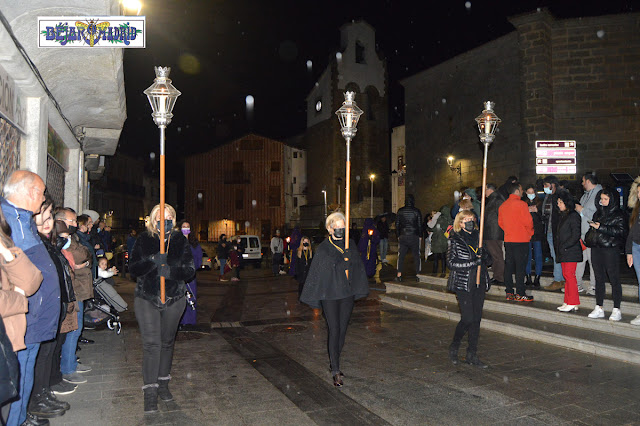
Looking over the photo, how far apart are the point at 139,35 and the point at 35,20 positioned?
143cm

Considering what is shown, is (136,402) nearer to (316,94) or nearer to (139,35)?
(139,35)

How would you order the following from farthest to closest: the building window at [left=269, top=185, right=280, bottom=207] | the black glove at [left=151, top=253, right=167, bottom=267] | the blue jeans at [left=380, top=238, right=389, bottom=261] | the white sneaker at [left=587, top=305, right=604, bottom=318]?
the building window at [left=269, top=185, right=280, bottom=207] → the blue jeans at [left=380, top=238, right=389, bottom=261] → the white sneaker at [left=587, top=305, right=604, bottom=318] → the black glove at [left=151, top=253, right=167, bottom=267]

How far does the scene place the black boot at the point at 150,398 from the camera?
4.66 meters

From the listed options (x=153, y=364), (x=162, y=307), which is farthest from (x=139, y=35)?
(x=153, y=364)

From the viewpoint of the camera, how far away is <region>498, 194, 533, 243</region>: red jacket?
817cm

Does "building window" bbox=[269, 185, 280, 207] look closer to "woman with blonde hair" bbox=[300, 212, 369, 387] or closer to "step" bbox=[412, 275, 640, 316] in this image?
"step" bbox=[412, 275, 640, 316]

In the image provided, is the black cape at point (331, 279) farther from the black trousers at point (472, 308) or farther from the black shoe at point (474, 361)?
the black shoe at point (474, 361)

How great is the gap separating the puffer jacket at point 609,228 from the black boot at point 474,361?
8.39ft

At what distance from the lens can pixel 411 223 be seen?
11.8 metres

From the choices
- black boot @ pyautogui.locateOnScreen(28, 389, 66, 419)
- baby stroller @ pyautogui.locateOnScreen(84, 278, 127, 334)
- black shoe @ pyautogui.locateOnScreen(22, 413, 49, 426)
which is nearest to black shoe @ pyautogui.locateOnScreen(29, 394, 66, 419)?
black boot @ pyautogui.locateOnScreen(28, 389, 66, 419)

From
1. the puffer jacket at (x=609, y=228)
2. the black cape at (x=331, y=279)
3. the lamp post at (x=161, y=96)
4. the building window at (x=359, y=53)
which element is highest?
the building window at (x=359, y=53)

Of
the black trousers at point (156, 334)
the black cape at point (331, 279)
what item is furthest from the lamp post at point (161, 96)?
the black cape at point (331, 279)

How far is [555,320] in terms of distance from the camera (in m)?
7.71

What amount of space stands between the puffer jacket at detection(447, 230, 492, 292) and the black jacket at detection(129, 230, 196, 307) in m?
3.27
